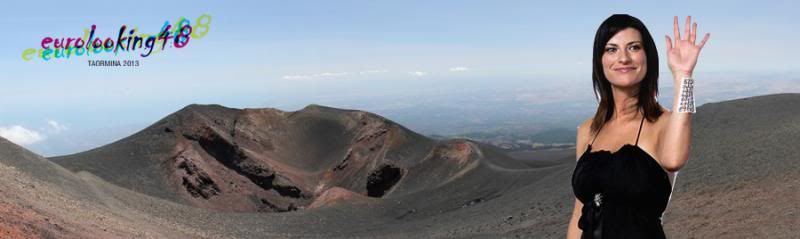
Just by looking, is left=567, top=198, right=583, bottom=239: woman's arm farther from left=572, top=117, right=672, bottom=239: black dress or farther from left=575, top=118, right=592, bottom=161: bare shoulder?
left=575, top=118, right=592, bottom=161: bare shoulder

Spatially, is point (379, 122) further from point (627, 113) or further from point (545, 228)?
point (627, 113)

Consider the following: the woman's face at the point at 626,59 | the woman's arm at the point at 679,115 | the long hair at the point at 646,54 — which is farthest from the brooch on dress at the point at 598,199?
the woman's face at the point at 626,59

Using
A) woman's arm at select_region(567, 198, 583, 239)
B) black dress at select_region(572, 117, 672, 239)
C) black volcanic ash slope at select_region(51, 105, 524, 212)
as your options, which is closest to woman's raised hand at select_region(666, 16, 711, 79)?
black dress at select_region(572, 117, 672, 239)

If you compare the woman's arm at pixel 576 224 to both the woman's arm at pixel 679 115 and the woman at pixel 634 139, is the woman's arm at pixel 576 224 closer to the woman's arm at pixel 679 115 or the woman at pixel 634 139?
the woman at pixel 634 139

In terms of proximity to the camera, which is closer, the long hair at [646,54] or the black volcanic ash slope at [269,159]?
the long hair at [646,54]

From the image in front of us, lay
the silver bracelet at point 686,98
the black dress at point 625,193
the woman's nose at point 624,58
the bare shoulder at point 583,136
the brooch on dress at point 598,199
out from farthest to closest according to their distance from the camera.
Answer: the bare shoulder at point 583,136, the brooch on dress at point 598,199, the woman's nose at point 624,58, the black dress at point 625,193, the silver bracelet at point 686,98

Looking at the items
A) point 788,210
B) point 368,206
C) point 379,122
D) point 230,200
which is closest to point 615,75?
point 788,210
